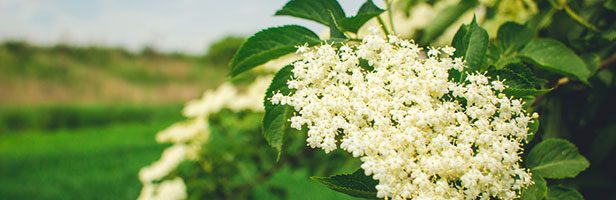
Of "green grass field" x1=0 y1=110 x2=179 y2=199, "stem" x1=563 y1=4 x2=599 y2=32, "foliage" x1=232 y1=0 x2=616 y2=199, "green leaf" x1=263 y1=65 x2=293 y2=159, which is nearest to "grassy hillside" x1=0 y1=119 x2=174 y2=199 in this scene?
"green grass field" x1=0 y1=110 x2=179 y2=199

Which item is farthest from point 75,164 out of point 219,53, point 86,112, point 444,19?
point 219,53

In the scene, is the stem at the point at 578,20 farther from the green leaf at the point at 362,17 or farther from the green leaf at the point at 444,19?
the green leaf at the point at 362,17

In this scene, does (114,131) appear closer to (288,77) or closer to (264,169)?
(264,169)

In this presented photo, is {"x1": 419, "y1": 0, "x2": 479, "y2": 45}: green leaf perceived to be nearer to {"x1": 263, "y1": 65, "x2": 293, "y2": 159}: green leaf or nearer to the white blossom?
{"x1": 263, "y1": 65, "x2": 293, "y2": 159}: green leaf

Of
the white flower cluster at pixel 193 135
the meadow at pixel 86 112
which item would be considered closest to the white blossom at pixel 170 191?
the white flower cluster at pixel 193 135

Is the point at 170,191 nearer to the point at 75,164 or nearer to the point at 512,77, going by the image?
the point at 512,77

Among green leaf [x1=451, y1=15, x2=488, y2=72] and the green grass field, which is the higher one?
the green grass field
